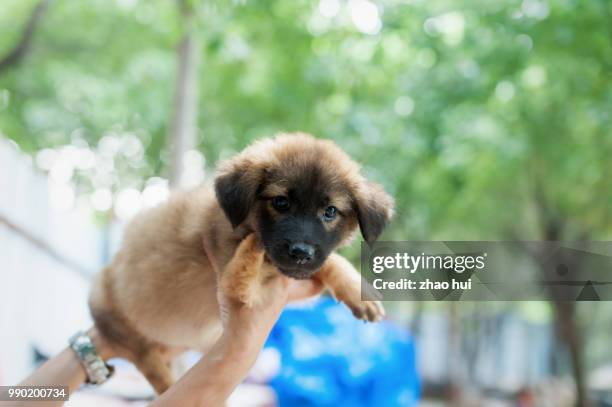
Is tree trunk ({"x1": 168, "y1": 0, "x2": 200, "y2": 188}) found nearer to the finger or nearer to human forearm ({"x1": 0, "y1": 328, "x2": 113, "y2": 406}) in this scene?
human forearm ({"x1": 0, "y1": 328, "x2": 113, "y2": 406})

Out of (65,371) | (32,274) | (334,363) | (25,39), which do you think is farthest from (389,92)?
(65,371)

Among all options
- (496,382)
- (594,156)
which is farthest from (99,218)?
(496,382)

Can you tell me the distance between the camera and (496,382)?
1229 cm

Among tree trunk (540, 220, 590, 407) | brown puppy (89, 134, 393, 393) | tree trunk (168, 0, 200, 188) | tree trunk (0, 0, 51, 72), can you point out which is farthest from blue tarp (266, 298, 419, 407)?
tree trunk (0, 0, 51, 72)

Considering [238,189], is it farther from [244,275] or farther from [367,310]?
[367,310]

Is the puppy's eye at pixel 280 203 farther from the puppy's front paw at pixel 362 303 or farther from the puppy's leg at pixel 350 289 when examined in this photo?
the puppy's front paw at pixel 362 303

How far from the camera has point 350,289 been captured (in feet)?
7.09

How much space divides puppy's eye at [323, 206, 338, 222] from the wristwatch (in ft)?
3.70

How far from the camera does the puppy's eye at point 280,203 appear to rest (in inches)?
78.6

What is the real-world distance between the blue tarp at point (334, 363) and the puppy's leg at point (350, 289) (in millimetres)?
2234

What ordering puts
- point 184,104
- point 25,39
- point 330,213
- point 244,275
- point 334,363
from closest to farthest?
1. point 244,275
2. point 330,213
3. point 334,363
4. point 184,104
5. point 25,39

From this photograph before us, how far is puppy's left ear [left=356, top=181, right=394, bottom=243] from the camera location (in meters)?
2.10

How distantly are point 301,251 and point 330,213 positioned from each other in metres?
0.25

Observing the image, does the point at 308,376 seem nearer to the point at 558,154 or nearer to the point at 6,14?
the point at 558,154
